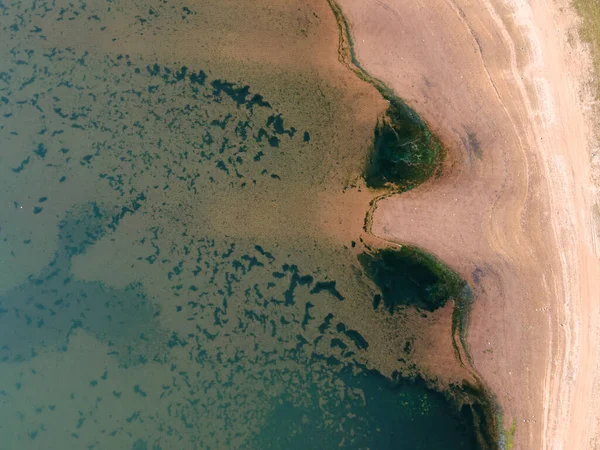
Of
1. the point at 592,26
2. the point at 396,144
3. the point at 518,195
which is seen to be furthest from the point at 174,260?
the point at 592,26

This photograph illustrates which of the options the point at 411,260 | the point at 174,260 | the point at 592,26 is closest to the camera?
the point at 592,26

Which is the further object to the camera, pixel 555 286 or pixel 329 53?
pixel 329 53

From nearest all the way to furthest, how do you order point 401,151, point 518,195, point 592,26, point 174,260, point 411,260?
point 592,26 → point 518,195 → point 401,151 → point 411,260 → point 174,260

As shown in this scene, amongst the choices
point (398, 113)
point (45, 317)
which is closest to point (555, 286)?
point (398, 113)

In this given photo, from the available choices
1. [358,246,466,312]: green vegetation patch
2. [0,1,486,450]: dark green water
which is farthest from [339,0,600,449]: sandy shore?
[0,1,486,450]: dark green water

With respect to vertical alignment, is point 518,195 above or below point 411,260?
above

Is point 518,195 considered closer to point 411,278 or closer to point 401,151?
point 401,151

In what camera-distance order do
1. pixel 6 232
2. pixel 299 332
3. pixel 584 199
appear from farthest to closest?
pixel 6 232, pixel 299 332, pixel 584 199

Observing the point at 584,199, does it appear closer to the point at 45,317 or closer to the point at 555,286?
the point at 555,286
